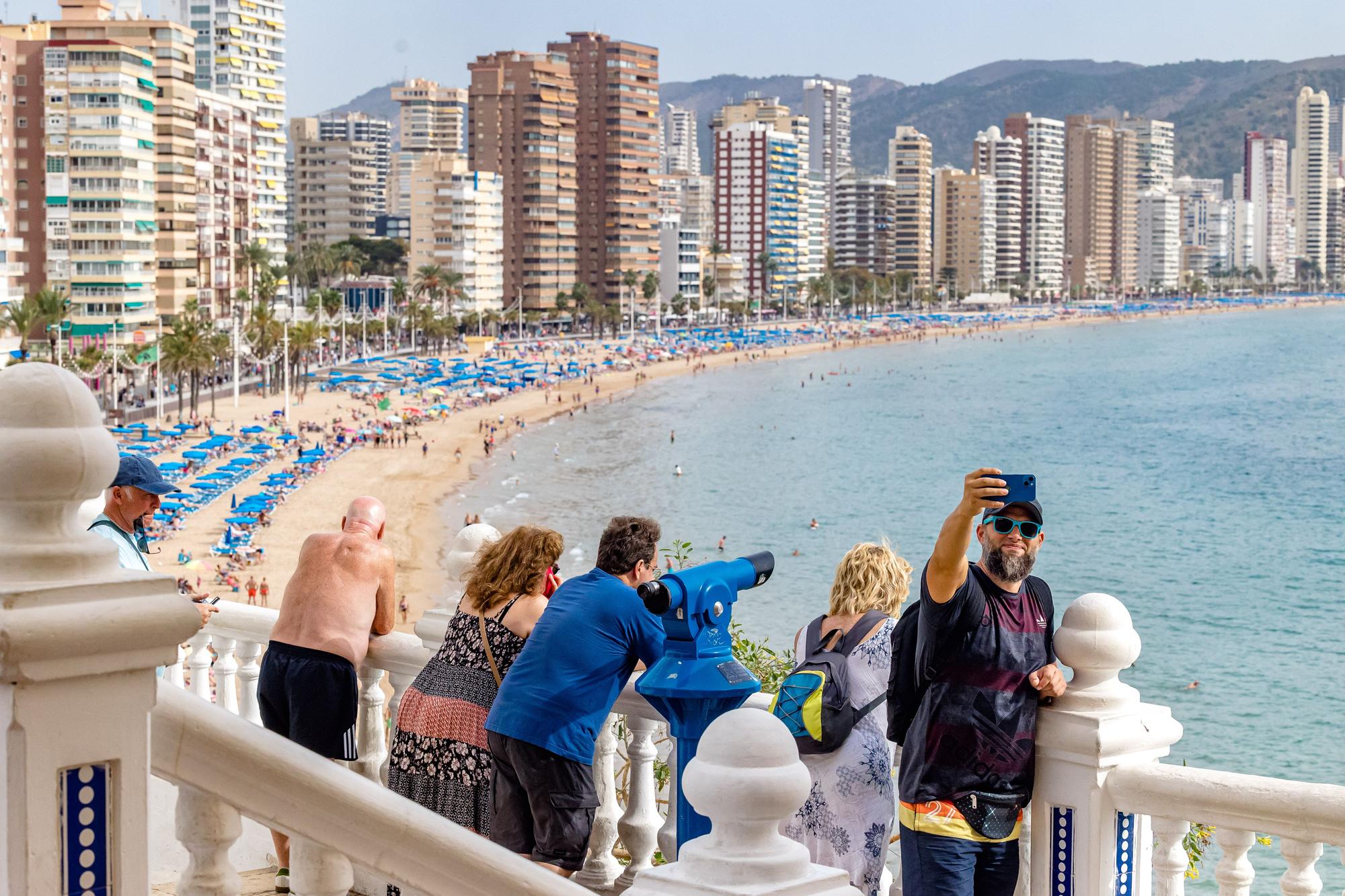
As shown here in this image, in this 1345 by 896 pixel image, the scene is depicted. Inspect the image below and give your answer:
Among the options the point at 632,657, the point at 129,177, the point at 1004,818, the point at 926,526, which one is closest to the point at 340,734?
the point at 632,657

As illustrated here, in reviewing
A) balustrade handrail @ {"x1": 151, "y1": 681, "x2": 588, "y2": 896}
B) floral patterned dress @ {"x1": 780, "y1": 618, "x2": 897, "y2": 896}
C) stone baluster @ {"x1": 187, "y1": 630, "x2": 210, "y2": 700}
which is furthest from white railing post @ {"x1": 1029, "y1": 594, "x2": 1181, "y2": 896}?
stone baluster @ {"x1": 187, "y1": 630, "x2": 210, "y2": 700}

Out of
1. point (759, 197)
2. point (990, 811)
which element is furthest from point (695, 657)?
point (759, 197)

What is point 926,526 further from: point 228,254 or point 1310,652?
point 228,254

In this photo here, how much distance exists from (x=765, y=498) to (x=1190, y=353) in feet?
310

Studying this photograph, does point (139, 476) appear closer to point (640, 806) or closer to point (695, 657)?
point (640, 806)

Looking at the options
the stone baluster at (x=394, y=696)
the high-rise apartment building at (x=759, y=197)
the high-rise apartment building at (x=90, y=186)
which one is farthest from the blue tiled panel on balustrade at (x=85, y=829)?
the high-rise apartment building at (x=759, y=197)

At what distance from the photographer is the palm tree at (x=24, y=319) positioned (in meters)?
62.9

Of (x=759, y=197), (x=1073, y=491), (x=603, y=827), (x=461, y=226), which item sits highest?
(x=759, y=197)

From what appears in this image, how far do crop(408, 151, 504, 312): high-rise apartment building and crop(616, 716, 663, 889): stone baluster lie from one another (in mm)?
126663

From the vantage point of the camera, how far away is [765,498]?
5481 centimetres

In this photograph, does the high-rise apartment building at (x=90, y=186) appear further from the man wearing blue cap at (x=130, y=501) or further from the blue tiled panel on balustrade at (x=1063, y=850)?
the blue tiled panel on balustrade at (x=1063, y=850)

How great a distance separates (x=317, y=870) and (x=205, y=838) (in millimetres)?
183

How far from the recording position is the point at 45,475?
7.04ft

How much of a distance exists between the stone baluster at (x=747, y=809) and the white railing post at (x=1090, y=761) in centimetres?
121
